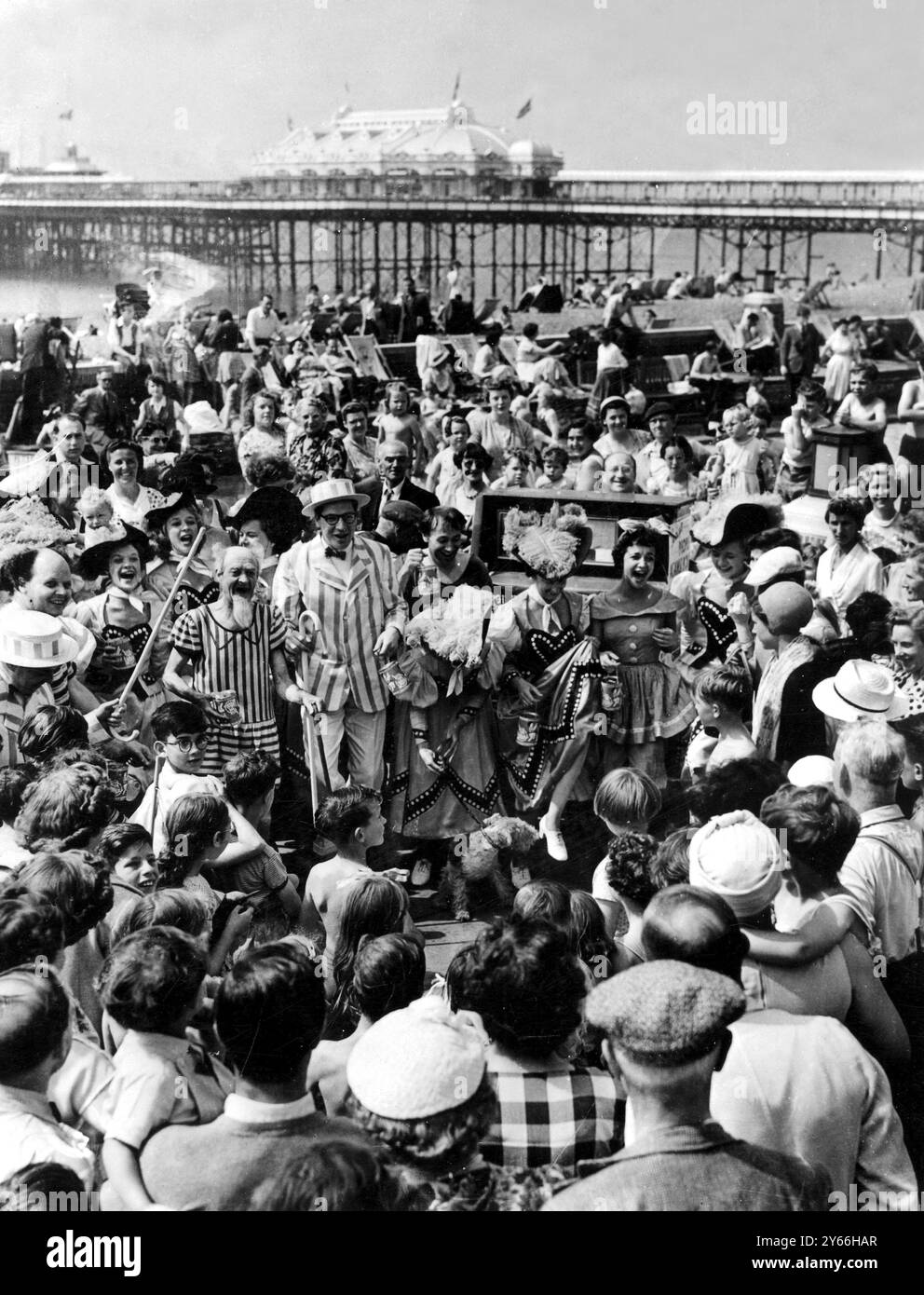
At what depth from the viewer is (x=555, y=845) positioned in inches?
252

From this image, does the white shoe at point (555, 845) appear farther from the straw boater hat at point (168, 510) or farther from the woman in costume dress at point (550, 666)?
the straw boater hat at point (168, 510)

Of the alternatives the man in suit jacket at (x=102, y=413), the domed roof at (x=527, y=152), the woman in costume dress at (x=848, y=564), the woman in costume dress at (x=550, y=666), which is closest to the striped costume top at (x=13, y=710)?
the woman in costume dress at (x=550, y=666)

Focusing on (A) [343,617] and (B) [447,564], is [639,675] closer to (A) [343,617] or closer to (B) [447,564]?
(B) [447,564]

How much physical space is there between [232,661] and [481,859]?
132 centimetres

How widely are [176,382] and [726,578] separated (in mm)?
10559

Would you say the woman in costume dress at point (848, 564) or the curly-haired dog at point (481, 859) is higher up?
the woman in costume dress at point (848, 564)

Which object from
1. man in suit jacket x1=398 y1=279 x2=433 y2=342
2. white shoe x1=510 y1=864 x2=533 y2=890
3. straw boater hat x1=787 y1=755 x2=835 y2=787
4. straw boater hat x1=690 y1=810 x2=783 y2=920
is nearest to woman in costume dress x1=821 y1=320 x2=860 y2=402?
man in suit jacket x1=398 y1=279 x2=433 y2=342

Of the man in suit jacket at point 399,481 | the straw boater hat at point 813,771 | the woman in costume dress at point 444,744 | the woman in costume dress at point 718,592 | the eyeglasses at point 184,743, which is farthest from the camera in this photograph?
the man in suit jacket at point 399,481

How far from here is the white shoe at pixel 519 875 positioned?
6.12m

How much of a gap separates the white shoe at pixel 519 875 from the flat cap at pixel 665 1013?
2.89 meters

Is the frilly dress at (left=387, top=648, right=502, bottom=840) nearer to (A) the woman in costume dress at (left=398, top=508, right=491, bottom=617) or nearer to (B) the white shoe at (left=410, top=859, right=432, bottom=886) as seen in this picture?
(B) the white shoe at (left=410, top=859, right=432, bottom=886)

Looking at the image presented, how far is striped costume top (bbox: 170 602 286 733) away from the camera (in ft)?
19.9

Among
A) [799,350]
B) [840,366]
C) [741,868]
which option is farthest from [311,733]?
[799,350]

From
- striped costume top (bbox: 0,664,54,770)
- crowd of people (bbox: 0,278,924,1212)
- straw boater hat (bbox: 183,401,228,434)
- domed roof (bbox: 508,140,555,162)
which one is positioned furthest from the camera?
domed roof (bbox: 508,140,555,162)
